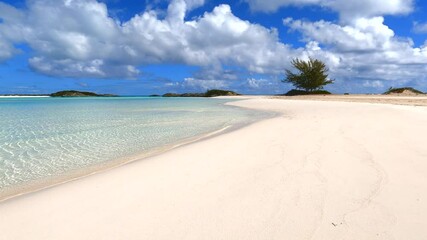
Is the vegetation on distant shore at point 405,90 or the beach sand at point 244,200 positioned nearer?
the beach sand at point 244,200

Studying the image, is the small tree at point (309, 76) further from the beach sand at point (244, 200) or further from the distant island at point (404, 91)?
the beach sand at point (244, 200)

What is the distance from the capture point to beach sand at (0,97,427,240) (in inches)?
109

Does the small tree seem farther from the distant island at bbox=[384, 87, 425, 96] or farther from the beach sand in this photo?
the beach sand

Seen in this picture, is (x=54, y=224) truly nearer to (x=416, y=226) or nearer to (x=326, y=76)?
(x=416, y=226)

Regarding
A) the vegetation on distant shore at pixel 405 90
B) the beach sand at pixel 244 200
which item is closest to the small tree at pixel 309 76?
the vegetation on distant shore at pixel 405 90

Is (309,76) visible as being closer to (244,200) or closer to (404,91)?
(404,91)

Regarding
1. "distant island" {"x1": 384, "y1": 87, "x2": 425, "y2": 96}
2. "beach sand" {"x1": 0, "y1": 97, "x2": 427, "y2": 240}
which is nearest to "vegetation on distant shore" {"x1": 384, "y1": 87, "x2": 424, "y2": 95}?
"distant island" {"x1": 384, "y1": 87, "x2": 425, "y2": 96}

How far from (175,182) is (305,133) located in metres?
4.98

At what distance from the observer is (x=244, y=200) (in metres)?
3.44

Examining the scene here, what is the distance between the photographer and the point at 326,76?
48312 mm

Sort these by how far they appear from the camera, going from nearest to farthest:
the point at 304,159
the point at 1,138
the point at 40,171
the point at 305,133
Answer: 1. the point at 304,159
2. the point at 40,171
3. the point at 305,133
4. the point at 1,138

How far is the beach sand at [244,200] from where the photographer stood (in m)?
2.76

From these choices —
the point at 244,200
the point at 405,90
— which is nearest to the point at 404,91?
the point at 405,90

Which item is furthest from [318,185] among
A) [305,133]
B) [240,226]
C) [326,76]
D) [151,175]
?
[326,76]
